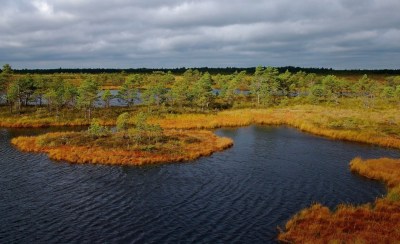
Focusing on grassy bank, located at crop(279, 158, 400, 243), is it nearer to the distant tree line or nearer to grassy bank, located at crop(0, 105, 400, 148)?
grassy bank, located at crop(0, 105, 400, 148)

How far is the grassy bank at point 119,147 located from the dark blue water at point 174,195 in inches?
87.3

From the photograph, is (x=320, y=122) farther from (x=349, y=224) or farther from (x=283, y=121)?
(x=349, y=224)

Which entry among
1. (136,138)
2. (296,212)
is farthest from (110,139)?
(296,212)

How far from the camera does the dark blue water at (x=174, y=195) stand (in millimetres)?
31478

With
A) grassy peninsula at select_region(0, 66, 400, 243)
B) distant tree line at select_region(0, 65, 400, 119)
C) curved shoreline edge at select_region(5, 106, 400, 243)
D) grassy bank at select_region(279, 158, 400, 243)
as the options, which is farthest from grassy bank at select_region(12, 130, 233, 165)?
distant tree line at select_region(0, 65, 400, 119)

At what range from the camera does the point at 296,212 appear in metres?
35.7

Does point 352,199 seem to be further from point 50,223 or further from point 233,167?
point 50,223

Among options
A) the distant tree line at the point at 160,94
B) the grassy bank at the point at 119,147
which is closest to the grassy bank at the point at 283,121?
the distant tree line at the point at 160,94

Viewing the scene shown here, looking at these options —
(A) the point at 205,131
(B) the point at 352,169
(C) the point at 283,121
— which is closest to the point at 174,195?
(B) the point at 352,169

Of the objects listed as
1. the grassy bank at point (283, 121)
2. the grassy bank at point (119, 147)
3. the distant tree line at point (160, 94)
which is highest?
the distant tree line at point (160, 94)

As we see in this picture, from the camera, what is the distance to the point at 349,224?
31.3 m

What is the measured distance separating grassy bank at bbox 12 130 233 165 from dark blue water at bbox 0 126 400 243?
2217 millimetres

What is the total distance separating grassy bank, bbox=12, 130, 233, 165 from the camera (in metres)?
54.0

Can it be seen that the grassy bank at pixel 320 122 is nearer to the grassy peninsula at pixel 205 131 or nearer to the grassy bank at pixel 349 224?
the grassy peninsula at pixel 205 131
